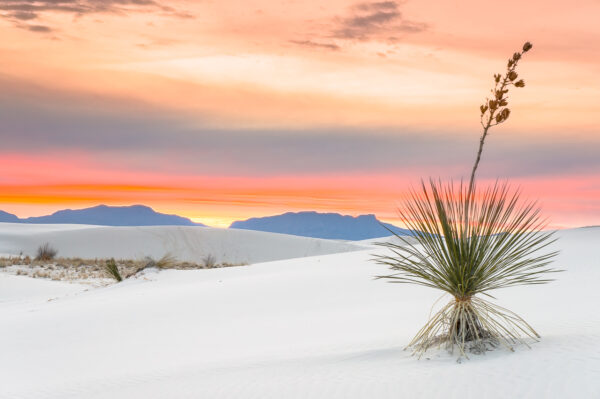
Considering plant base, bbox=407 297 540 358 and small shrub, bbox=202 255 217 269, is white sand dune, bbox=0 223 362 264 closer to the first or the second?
small shrub, bbox=202 255 217 269

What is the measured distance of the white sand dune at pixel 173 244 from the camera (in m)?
50.2

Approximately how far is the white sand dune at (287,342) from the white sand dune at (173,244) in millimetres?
33610

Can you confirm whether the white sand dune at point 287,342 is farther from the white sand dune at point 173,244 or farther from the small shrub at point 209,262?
the white sand dune at point 173,244

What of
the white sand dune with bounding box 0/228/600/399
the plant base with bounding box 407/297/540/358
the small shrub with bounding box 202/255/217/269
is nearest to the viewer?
the white sand dune with bounding box 0/228/600/399

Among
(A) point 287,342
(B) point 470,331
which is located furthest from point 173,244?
(B) point 470,331

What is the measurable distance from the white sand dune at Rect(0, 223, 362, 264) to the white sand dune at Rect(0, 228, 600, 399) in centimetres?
3361

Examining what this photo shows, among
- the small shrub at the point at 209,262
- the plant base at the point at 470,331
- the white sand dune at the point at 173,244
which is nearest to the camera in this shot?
the plant base at the point at 470,331

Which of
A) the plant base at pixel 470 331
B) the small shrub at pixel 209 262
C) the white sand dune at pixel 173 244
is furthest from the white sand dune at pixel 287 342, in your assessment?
the white sand dune at pixel 173 244

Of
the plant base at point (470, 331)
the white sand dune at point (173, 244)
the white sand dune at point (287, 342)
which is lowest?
the white sand dune at point (173, 244)

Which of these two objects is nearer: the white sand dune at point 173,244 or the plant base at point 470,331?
the plant base at point 470,331

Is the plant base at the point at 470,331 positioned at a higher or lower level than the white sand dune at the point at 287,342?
higher

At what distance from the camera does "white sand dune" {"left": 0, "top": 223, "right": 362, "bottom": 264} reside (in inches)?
1977

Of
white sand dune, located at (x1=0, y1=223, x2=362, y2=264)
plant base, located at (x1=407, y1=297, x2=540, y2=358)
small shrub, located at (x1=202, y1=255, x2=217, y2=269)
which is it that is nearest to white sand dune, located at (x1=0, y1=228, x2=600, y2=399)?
plant base, located at (x1=407, y1=297, x2=540, y2=358)

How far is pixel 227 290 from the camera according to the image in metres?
15.0
